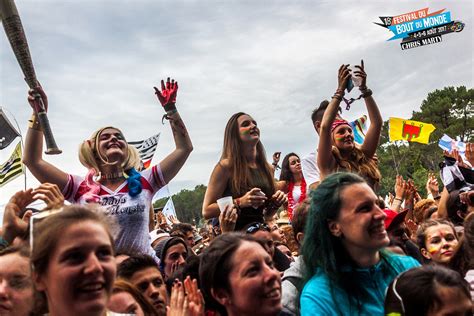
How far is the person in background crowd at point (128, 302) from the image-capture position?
2717 millimetres

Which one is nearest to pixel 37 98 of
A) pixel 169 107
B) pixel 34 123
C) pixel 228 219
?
pixel 34 123

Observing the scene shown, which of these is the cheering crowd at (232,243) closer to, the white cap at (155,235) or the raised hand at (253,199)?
the raised hand at (253,199)

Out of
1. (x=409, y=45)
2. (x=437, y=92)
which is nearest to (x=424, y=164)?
(x=437, y=92)

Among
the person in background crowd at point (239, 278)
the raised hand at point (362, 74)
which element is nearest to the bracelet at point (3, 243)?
the person in background crowd at point (239, 278)

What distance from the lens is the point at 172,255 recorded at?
185 inches

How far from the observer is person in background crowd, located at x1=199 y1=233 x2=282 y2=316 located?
2613 mm

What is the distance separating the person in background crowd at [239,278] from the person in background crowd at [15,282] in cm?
89

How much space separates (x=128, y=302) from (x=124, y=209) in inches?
53.4

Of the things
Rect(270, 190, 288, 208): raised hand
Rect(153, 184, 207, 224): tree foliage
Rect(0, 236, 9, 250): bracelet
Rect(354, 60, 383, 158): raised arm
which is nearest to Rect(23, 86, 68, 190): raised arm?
Rect(0, 236, 9, 250): bracelet

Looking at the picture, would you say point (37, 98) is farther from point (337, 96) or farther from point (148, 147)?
point (148, 147)

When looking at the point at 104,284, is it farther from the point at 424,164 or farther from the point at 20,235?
the point at 424,164

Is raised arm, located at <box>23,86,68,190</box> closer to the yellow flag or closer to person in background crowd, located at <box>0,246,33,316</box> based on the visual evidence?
person in background crowd, located at <box>0,246,33,316</box>

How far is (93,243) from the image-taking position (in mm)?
2117

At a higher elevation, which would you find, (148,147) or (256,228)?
(148,147)
